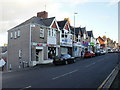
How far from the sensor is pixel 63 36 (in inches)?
1315

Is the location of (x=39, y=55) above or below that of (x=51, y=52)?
below

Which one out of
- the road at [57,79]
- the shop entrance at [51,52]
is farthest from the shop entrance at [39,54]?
the road at [57,79]

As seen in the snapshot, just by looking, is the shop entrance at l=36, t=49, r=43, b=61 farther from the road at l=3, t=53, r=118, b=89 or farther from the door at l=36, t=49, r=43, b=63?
the road at l=3, t=53, r=118, b=89

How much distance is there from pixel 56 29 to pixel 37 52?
6714 millimetres

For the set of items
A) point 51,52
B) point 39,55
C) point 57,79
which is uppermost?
point 51,52

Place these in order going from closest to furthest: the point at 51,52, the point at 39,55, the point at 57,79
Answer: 1. the point at 57,79
2. the point at 39,55
3. the point at 51,52

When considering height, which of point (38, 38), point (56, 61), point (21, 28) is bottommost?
point (56, 61)

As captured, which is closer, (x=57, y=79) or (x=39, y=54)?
(x=57, y=79)

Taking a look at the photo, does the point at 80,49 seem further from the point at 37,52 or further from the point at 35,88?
the point at 35,88

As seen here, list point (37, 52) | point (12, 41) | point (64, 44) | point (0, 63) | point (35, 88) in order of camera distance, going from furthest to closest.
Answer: point (64, 44), point (12, 41), point (37, 52), point (0, 63), point (35, 88)

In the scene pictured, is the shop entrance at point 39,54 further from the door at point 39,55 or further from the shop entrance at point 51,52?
the shop entrance at point 51,52

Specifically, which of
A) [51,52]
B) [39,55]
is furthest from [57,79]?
[51,52]

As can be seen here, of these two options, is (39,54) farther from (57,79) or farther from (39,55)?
(57,79)

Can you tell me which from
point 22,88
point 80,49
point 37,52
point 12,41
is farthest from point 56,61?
point 80,49
